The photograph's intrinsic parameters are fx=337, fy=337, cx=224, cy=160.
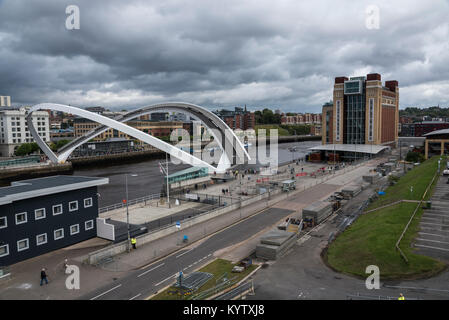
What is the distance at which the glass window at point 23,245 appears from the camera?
21184 millimetres

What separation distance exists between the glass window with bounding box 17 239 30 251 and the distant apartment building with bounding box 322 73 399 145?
288ft

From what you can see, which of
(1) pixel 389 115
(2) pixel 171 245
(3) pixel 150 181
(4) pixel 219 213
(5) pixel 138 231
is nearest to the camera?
(2) pixel 171 245

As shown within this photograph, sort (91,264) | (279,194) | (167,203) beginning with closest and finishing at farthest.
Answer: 1. (91,264)
2. (167,203)
3. (279,194)

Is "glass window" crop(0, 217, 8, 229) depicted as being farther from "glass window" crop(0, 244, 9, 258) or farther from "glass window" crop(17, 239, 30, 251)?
"glass window" crop(17, 239, 30, 251)

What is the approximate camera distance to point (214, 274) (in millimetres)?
18812

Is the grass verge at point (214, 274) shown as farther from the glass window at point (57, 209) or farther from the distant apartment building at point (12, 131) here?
the distant apartment building at point (12, 131)

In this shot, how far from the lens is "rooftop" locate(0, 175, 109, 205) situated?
20812mm

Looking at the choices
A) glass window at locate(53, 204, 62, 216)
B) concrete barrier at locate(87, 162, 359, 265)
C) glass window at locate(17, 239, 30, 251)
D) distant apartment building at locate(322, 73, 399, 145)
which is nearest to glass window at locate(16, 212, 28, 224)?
glass window at locate(17, 239, 30, 251)

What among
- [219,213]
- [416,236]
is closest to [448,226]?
[416,236]

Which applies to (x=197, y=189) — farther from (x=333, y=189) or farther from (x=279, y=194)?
(x=333, y=189)

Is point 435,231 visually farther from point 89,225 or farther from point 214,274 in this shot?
point 89,225

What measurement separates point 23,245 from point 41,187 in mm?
3979

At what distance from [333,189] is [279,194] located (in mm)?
8520
